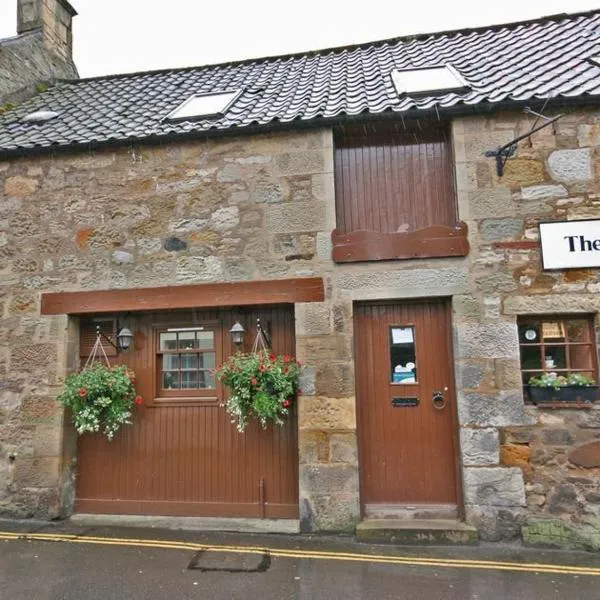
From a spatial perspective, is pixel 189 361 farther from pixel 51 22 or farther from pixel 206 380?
pixel 51 22

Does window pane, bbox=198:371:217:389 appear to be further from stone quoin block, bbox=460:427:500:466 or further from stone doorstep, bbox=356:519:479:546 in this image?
stone quoin block, bbox=460:427:500:466

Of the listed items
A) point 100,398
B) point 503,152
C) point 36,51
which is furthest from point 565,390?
point 36,51

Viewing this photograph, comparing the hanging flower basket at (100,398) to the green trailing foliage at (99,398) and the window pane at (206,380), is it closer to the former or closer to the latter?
the green trailing foliage at (99,398)

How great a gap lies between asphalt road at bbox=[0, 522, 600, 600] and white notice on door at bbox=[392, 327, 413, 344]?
6.46 ft

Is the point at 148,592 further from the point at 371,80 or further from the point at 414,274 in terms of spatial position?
the point at 371,80

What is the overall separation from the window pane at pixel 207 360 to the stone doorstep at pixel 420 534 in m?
2.30

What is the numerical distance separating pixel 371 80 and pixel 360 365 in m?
4.03

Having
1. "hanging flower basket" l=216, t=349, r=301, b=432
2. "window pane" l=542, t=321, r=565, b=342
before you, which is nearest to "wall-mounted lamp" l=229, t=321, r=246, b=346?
"hanging flower basket" l=216, t=349, r=301, b=432

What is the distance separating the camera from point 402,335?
5047 mm

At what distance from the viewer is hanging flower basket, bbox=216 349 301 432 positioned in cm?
474

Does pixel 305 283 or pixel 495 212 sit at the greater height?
pixel 495 212

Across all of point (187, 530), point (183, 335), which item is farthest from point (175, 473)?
point (183, 335)

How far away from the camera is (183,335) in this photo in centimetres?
554

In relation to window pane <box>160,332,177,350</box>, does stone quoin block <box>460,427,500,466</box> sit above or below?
below
